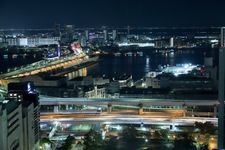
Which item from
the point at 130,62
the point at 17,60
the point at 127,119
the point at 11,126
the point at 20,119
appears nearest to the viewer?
the point at 11,126

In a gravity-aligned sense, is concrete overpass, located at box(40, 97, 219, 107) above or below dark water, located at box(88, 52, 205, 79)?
below

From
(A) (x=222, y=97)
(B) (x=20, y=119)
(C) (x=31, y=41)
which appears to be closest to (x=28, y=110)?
(B) (x=20, y=119)

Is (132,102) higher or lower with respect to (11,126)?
lower

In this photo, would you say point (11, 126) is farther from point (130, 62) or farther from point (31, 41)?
point (31, 41)

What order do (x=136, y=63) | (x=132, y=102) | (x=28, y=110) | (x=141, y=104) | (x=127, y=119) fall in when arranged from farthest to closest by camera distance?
1. (x=136, y=63)
2. (x=132, y=102)
3. (x=141, y=104)
4. (x=127, y=119)
5. (x=28, y=110)

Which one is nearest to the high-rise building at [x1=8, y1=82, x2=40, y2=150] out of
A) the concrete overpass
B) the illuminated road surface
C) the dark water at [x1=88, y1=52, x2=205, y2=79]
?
the illuminated road surface

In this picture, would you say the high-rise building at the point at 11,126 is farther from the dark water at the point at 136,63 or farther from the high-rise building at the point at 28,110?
the dark water at the point at 136,63

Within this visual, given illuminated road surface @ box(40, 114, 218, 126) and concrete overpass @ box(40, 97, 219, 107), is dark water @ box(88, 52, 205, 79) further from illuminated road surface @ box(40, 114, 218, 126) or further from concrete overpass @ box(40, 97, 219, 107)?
illuminated road surface @ box(40, 114, 218, 126)

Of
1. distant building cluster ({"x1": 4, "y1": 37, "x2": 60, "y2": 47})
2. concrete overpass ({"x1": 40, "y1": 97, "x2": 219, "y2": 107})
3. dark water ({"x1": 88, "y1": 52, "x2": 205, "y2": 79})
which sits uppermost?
distant building cluster ({"x1": 4, "y1": 37, "x2": 60, "y2": 47})
